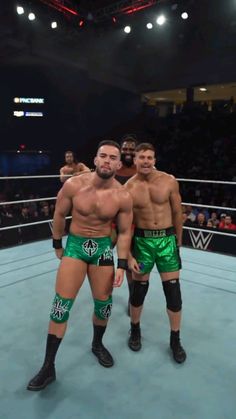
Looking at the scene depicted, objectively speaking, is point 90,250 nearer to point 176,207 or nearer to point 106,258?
point 106,258

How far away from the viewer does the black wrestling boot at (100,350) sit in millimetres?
2078

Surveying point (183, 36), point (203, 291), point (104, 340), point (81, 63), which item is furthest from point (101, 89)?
point (104, 340)

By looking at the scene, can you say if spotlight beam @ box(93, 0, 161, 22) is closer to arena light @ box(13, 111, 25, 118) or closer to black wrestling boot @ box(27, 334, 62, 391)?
arena light @ box(13, 111, 25, 118)

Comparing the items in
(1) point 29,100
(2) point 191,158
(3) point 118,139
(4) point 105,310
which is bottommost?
(4) point 105,310

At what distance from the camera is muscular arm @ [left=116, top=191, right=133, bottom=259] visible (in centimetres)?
202

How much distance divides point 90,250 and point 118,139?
9.75 m

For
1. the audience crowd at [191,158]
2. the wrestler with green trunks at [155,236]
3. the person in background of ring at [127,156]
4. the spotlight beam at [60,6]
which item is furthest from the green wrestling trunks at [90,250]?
the spotlight beam at [60,6]

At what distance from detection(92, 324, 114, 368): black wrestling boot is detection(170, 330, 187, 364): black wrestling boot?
395 millimetres

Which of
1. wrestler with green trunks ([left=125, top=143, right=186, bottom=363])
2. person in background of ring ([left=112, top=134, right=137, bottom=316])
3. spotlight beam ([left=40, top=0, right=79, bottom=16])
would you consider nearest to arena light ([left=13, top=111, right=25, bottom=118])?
spotlight beam ([left=40, top=0, right=79, bottom=16])

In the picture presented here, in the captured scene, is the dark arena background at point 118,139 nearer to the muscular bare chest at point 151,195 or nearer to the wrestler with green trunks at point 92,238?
the wrestler with green trunks at point 92,238

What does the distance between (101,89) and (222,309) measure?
923cm

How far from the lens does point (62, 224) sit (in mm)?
2066

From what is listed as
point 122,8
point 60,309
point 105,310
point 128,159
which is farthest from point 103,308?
point 122,8

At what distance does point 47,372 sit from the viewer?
74.4 inches
